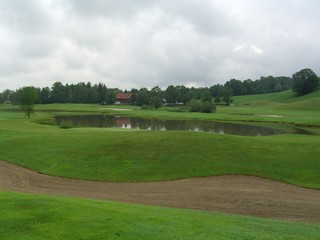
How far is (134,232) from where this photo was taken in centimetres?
1241

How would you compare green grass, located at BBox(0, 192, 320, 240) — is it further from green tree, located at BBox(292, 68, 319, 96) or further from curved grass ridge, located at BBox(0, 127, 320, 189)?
green tree, located at BBox(292, 68, 319, 96)

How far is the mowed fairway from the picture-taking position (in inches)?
522

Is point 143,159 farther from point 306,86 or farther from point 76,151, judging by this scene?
point 306,86

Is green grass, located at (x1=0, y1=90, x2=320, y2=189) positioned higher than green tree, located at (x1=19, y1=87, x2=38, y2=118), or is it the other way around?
green tree, located at (x1=19, y1=87, x2=38, y2=118)

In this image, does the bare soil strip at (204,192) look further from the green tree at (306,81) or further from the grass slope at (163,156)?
the green tree at (306,81)

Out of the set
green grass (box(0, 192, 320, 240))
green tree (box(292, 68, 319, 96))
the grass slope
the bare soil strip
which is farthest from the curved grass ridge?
green tree (box(292, 68, 319, 96))

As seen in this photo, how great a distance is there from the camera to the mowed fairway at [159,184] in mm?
13266

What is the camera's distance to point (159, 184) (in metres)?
26.7

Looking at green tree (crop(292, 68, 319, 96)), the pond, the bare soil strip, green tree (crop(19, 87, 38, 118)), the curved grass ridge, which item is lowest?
the pond

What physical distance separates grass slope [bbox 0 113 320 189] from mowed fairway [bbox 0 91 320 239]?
86 millimetres

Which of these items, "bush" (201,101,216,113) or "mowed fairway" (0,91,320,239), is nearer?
"mowed fairway" (0,91,320,239)

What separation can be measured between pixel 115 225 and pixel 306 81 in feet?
634

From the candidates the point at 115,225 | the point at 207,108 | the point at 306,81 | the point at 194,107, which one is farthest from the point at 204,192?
the point at 306,81

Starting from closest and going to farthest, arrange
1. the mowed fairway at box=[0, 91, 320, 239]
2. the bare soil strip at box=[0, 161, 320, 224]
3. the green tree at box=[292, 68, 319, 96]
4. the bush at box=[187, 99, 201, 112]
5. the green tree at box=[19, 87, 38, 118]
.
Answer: the mowed fairway at box=[0, 91, 320, 239] < the bare soil strip at box=[0, 161, 320, 224] < the green tree at box=[19, 87, 38, 118] < the bush at box=[187, 99, 201, 112] < the green tree at box=[292, 68, 319, 96]
